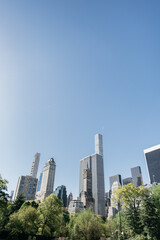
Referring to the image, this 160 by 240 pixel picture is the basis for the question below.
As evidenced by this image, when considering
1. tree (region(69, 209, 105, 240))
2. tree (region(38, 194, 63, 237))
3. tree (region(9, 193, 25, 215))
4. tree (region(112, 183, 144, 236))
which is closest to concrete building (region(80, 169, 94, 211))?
tree (region(9, 193, 25, 215))

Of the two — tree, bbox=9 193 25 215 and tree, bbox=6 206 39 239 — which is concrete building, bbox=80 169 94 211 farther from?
tree, bbox=6 206 39 239

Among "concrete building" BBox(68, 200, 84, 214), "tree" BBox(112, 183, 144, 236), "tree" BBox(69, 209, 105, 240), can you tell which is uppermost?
"concrete building" BBox(68, 200, 84, 214)

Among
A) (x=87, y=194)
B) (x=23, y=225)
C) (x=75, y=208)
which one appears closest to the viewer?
(x=23, y=225)

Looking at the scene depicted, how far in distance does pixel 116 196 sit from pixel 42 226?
19.6 meters

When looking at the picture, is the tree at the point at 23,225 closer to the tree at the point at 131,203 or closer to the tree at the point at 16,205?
the tree at the point at 16,205

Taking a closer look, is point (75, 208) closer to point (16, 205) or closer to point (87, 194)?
point (87, 194)

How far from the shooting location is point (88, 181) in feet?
635

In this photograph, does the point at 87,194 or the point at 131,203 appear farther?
the point at 87,194

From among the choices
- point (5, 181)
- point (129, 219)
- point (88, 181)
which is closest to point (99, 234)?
point (129, 219)

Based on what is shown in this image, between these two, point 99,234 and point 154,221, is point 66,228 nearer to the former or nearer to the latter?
point 99,234

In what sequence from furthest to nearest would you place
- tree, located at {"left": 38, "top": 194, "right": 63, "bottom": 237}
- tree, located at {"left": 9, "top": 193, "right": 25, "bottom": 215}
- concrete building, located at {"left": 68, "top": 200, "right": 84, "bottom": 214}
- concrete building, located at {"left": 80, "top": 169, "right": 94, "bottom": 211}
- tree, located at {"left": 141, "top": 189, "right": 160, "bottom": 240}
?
concrete building, located at {"left": 80, "top": 169, "right": 94, "bottom": 211} < concrete building, located at {"left": 68, "top": 200, "right": 84, "bottom": 214} < tree, located at {"left": 9, "top": 193, "right": 25, "bottom": 215} < tree, located at {"left": 38, "top": 194, "right": 63, "bottom": 237} < tree, located at {"left": 141, "top": 189, "right": 160, "bottom": 240}

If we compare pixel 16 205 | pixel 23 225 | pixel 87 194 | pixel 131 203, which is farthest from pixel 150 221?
pixel 87 194

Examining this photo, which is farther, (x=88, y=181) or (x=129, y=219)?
(x=88, y=181)

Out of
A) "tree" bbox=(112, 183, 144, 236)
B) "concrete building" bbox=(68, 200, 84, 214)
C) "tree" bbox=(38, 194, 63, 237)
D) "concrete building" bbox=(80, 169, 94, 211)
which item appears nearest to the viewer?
"tree" bbox=(112, 183, 144, 236)
